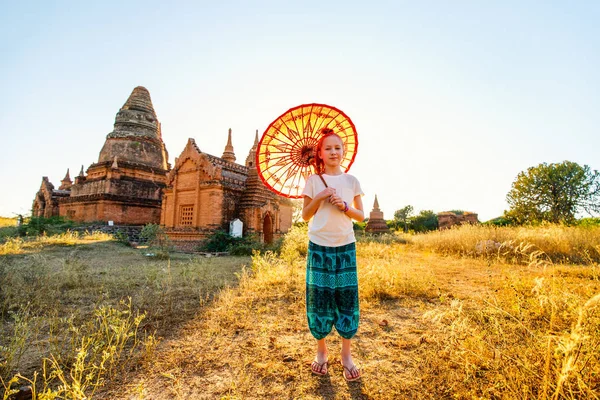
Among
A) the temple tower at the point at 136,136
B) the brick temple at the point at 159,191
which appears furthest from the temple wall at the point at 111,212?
the temple tower at the point at 136,136

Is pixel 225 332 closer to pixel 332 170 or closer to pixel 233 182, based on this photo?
pixel 332 170

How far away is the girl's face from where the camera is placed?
8.79 ft

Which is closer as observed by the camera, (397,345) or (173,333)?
(397,345)

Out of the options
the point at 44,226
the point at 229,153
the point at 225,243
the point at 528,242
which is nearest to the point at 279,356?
the point at 528,242

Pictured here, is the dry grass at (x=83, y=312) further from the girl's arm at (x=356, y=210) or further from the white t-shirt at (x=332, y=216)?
the girl's arm at (x=356, y=210)

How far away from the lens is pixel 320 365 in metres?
2.35

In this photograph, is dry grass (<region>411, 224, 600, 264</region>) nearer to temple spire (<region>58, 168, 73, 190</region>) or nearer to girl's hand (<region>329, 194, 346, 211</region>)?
girl's hand (<region>329, 194, 346, 211</region>)

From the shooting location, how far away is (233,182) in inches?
563

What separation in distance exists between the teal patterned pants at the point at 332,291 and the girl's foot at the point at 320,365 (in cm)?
15

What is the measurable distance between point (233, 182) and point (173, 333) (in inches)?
453

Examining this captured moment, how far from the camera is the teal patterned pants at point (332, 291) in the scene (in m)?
2.40

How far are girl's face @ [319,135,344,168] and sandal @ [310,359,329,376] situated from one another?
5.45ft

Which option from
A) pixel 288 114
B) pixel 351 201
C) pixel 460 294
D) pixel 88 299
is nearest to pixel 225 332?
pixel 351 201

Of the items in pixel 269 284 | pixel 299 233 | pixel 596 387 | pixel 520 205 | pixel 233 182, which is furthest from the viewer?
pixel 520 205
